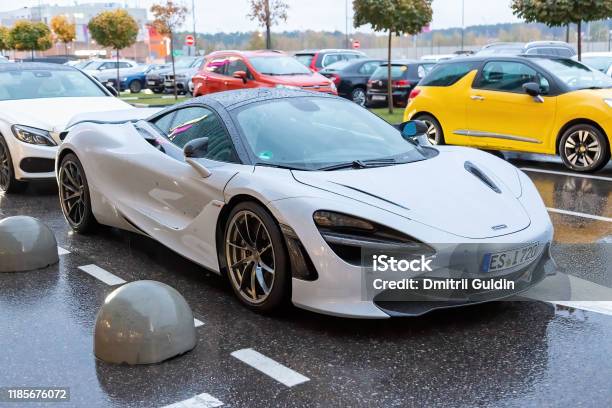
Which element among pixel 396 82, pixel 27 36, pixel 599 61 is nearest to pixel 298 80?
pixel 396 82

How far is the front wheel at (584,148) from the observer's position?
973 centimetres

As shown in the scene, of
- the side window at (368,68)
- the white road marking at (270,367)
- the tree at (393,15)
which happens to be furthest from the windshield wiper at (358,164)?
the side window at (368,68)

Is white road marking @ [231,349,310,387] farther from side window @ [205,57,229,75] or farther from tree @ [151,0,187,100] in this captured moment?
tree @ [151,0,187,100]

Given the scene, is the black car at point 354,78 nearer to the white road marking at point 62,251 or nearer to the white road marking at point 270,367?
the white road marking at point 62,251

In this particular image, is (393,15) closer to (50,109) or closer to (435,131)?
(435,131)

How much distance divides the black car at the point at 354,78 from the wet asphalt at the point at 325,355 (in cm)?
1708

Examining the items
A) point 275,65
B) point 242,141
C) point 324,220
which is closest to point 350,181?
point 324,220

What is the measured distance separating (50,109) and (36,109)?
155 millimetres

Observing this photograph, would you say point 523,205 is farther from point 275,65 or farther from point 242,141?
point 275,65

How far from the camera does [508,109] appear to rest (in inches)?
414

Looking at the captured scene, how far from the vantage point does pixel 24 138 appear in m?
8.58

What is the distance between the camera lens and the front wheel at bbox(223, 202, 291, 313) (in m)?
4.41

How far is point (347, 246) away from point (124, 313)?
1206 mm

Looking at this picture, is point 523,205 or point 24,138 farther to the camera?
point 24,138
